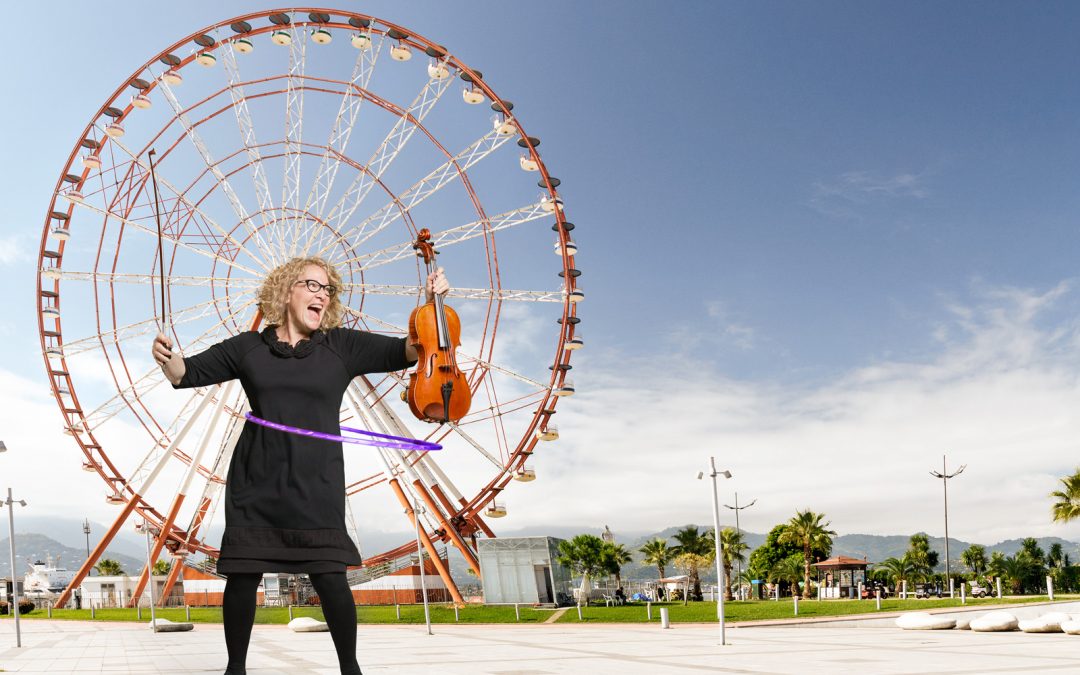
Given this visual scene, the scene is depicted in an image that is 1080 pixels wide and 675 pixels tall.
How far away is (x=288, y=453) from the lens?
4.10m

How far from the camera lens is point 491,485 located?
3525 cm

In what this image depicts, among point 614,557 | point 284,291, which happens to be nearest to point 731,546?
point 614,557

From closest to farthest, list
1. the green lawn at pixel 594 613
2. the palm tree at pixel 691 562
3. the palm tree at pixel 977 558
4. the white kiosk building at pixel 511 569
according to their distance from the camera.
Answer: the green lawn at pixel 594 613
the white kiosk building at pixel 511 569
the palm tree at pixel 691 562
the palm tree at pixel 977 558

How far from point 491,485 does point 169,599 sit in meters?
21.5

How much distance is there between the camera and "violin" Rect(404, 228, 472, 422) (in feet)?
13.0

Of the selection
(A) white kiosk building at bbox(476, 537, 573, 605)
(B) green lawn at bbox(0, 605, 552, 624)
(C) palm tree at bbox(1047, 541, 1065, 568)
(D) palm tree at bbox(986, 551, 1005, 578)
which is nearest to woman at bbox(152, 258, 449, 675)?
(B) green lawn at bbox(0, 605, 552, 624)

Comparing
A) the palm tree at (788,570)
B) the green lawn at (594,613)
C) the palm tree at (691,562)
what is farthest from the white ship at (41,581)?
the palm tree at (788,570)

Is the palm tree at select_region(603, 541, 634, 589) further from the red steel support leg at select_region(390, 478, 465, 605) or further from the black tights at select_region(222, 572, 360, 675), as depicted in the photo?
the black tights at select_region(222, 572, 360, 675)

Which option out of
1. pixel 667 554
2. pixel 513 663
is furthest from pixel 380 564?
pixel 513 663

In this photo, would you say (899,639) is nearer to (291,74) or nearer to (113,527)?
(291,74)

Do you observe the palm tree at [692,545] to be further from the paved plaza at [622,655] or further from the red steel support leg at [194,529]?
the paved plaza at [622,655]

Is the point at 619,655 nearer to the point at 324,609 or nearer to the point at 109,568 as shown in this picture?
the point at 324,609

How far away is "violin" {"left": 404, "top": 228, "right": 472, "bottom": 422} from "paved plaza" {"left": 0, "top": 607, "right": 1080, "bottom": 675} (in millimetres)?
7117

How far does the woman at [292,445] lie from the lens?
4047 millimetres
